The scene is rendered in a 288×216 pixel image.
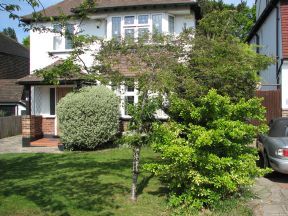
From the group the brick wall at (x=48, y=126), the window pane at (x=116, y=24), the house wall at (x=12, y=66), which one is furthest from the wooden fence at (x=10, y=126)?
the house wall at (x=12, y=66)

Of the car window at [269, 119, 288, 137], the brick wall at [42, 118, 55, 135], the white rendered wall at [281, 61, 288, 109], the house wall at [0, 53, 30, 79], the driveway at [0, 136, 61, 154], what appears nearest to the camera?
the car window at [269, 119, 288, 137]

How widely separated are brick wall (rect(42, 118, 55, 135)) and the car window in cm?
1090

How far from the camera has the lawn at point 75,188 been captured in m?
6.97

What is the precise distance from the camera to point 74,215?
6598 millimetres

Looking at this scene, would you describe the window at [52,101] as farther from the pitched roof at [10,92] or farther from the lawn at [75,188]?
the pitched roof at [10,92]

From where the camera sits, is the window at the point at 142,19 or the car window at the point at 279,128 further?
the window at the point at 142,19

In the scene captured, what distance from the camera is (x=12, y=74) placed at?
33156 millimetres

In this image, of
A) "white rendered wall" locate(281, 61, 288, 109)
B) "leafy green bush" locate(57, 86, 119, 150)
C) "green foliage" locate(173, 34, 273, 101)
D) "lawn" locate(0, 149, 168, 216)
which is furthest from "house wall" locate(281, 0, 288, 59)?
"green foliage" locate(173, 34, 273, 101)

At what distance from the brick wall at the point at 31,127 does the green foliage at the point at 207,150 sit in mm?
10704

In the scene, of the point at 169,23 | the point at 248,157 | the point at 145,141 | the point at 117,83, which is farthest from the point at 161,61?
the point at 169,23

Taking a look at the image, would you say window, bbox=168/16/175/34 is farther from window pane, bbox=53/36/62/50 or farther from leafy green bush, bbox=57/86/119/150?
window pane, bbox=53/36/62/50

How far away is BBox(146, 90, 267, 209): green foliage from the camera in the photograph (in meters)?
6.79

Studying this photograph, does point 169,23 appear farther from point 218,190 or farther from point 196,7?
point 218,190

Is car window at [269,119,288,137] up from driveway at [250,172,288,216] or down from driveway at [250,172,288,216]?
up
